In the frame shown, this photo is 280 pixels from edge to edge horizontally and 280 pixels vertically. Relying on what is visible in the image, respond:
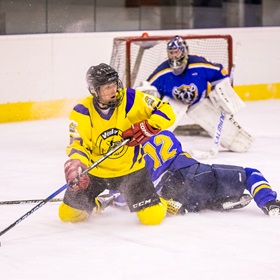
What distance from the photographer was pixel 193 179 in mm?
4086

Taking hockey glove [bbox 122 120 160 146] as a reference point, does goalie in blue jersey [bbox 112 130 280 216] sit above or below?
below

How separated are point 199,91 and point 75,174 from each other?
8.65ft

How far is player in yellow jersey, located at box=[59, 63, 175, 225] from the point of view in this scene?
3.76 m

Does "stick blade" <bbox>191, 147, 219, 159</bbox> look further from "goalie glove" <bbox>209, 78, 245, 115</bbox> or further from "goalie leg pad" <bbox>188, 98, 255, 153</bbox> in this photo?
"goalie glove" <bbox>209, 78, 245, 115</bbox>

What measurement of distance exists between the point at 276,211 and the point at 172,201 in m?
0.45

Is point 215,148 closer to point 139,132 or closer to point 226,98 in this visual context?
point 226,98

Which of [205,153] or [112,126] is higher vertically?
[112,126]

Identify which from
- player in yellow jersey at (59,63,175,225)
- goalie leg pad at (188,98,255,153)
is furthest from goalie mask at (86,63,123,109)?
goalie leg pad at (188,98,255,153)

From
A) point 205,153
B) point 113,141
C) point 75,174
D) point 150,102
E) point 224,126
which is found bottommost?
point 205,153

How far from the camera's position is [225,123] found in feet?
20.2

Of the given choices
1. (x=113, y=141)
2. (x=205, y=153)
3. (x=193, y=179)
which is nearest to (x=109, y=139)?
(x=113, y=141)

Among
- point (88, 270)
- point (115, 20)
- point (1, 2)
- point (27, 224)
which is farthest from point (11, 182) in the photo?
point (115, 20)

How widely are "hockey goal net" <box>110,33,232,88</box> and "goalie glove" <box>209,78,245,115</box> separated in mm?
970

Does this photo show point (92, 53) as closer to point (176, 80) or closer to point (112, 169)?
point (176, 80)
